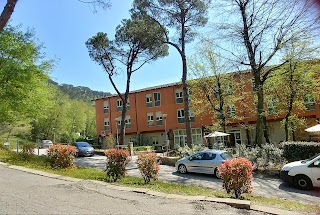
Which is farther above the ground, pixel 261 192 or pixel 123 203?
pixel 123 203

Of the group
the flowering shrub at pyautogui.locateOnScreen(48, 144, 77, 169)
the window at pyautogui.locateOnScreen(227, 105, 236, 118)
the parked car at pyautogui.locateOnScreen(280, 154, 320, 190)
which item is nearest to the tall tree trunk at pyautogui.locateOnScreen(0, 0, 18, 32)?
the flowering shrub at pyautogui.locateOnScreen(48, 144, 77, 169)

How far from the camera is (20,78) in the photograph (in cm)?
1920

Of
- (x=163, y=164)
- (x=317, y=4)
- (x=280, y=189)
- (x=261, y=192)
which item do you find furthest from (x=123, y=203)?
(x=163, y=164)

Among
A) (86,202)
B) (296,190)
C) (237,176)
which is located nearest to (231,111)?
(296,190)

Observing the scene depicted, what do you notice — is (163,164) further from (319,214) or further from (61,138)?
(61,138)

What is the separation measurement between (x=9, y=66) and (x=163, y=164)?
482 inches

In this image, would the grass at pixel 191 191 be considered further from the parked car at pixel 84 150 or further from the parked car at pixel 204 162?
the parked car at pixel 84 150

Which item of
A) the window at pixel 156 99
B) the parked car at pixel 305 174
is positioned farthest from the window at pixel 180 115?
the parked car at pixel 305 174

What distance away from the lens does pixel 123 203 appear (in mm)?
6422

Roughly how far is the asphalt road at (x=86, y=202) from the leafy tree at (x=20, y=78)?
1190 cm

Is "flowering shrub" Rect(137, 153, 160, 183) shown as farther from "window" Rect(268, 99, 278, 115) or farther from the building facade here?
the building facade

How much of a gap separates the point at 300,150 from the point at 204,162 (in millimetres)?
5378

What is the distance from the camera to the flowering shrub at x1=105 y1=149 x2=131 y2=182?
32.9ft

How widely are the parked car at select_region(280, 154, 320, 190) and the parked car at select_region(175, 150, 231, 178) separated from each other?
381cm
